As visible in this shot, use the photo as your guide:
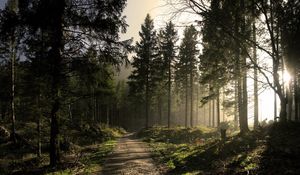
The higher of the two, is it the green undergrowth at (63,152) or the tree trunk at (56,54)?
the tree trunk at (56,54)

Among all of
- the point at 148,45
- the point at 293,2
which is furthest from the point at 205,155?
the point at 148,45

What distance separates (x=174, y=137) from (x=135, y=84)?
14.1 meters

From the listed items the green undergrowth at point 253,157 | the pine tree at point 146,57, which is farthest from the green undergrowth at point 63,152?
the pine tree at point 146,57

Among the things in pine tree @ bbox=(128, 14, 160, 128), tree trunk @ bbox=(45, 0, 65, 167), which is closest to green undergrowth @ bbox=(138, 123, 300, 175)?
tree trunk @ bbox=(45, 0, 65, 167)

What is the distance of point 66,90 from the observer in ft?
48.1

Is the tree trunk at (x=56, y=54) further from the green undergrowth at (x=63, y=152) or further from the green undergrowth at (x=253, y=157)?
the green undergrowth at (x=253, y=157)

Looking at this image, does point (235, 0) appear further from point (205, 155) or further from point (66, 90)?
point (66, 90)

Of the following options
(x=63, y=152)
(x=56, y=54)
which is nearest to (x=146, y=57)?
(x=63, y=152)

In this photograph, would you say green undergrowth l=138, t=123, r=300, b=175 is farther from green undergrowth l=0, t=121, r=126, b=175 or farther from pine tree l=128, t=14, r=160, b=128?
pine tree l=128, t=14, r=160, b=128

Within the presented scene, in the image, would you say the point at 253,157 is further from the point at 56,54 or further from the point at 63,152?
the point at 63,152

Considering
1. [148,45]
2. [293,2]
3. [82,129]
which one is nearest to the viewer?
[293,2]

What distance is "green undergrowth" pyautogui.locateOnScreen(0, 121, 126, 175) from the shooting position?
576 inches

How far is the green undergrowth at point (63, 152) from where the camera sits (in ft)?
48.0

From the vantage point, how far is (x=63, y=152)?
23.2 meters
